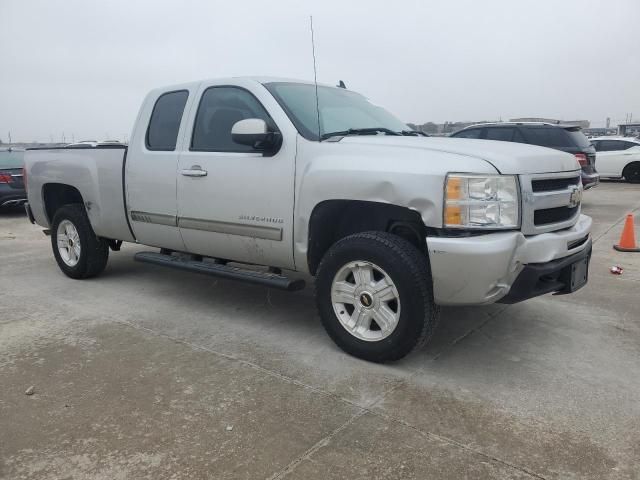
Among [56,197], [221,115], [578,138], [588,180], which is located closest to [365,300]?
[221,115]

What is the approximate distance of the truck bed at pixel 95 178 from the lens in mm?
5082

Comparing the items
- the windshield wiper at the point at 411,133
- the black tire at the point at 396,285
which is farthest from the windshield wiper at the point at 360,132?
the black tire at the point at 396,285

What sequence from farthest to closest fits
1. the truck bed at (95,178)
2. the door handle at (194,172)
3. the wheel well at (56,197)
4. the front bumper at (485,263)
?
the wheel well at (56,197) < the truck bed at (95,178) < the door handle at (194,172) < the front bumper at (485,263)

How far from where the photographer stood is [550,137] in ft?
35.1

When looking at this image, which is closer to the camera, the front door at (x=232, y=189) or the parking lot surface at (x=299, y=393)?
the parking lot surface at (x=299, y=393)

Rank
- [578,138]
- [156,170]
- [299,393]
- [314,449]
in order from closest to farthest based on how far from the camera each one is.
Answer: [314,449]
[299,393]
[156,170]
[578,138]

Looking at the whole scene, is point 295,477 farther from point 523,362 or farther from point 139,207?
point 139,207

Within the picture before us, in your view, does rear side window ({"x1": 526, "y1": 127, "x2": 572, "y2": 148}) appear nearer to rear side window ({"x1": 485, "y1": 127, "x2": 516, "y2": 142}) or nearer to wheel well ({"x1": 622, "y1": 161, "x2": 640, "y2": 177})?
rear side window ({"x1": 485, "y1": 127, "x2": 516, "y2": 142})

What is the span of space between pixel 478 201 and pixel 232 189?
1852mm

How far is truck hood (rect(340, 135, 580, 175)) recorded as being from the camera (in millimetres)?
3219

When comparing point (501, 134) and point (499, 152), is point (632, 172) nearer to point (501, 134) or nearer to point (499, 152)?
point (501, 134)

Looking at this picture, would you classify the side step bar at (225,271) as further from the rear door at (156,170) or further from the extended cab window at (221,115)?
the extended cab window at (221,115)

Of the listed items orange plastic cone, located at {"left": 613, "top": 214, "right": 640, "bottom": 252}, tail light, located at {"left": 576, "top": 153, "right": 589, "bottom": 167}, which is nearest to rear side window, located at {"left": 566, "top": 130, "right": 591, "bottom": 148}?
tail light, located at {"left": 576, "top": 153, "right": 589, "bottom": 167}

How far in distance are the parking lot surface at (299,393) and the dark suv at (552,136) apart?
20.0 ft
